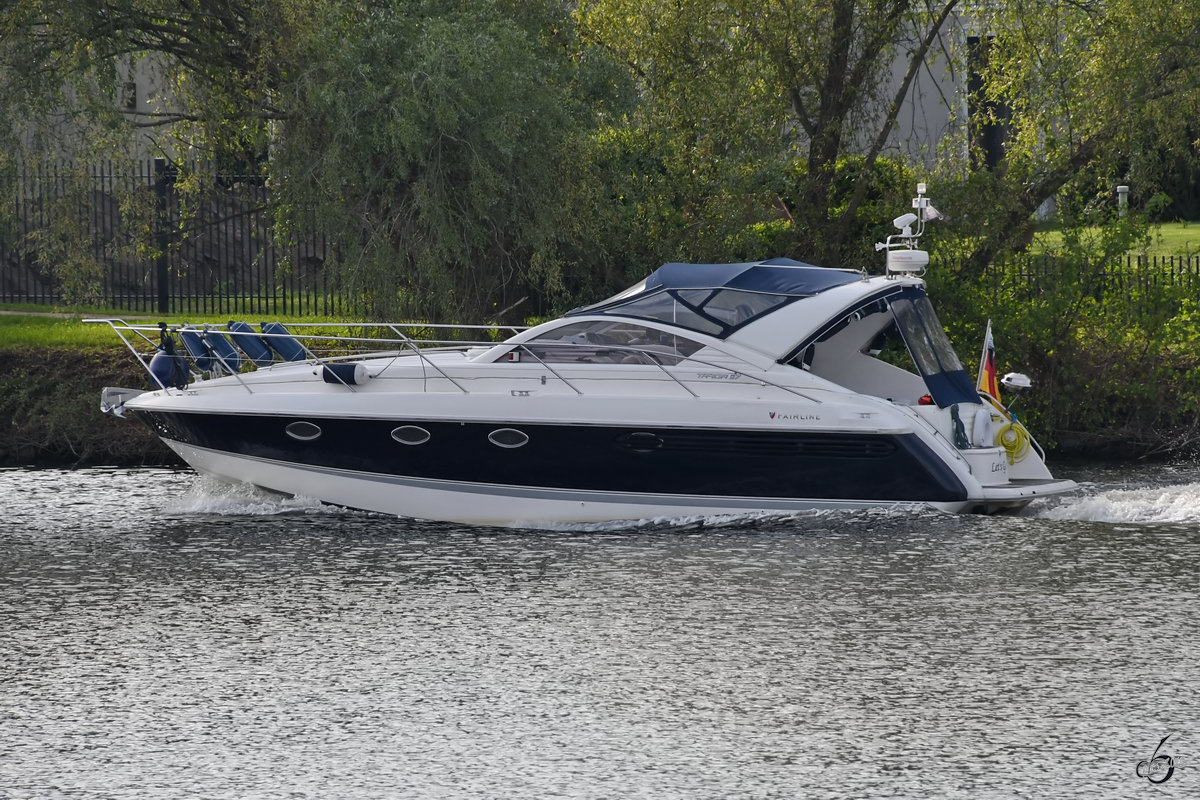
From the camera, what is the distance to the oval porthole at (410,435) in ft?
43.9

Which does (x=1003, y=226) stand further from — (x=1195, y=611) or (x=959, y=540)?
(x=1195, y=611)

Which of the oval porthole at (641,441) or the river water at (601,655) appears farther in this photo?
the oval porthole at (641,441)

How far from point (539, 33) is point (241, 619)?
34.4ft

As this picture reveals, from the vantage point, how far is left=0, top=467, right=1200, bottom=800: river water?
741 centimetres

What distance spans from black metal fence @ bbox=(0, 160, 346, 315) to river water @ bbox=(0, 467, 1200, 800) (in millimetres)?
4984

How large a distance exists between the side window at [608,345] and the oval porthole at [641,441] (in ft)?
2.19

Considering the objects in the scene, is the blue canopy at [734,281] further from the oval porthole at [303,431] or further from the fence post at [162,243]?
the fence post at [162,243]

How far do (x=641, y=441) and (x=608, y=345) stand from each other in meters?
0.92

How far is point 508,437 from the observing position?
43.5 ft

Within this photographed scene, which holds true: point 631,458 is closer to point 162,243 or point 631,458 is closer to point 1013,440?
point 1013,440

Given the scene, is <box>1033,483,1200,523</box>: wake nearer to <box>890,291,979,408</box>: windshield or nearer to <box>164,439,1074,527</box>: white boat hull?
<box>164,439,1074,527</box>: white boat hull

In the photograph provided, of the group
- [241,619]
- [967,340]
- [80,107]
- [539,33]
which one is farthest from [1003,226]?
[241,619]

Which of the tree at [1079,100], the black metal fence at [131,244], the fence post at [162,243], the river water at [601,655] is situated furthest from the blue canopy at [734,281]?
the fence post at [162,243]

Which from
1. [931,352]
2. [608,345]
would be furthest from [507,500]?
[931,352]
